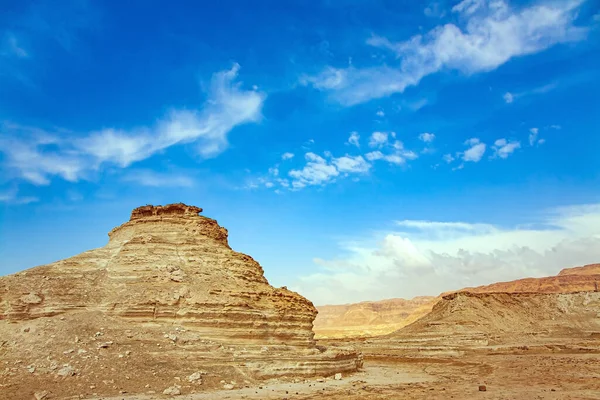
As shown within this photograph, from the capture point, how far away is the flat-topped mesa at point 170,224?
23.0 m

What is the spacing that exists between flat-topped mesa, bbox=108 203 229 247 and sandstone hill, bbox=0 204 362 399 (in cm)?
8

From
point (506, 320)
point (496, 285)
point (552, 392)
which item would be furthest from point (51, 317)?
point (496, 285)

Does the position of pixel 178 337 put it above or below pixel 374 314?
below

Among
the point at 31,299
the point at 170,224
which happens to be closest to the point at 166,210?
the point at 170,224

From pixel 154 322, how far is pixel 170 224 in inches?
255

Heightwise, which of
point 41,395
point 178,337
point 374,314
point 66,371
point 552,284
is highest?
point 552,284

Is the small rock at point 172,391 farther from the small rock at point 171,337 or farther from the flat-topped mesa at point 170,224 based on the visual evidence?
the flat-topped mesa at point 170,224

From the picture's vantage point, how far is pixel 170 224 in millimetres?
23328

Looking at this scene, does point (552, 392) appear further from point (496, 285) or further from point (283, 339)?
point (496, 285)

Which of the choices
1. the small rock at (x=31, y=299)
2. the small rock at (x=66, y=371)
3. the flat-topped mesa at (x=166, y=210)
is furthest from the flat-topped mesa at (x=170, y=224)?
the small rock at (x=66, y=371)

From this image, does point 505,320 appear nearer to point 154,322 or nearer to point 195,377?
point 195,377

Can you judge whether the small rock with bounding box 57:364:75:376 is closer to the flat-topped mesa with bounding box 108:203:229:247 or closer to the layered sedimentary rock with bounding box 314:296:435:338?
the flat-topped mesa with bounding box 108:203:229:247

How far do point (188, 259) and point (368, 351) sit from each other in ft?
87.3

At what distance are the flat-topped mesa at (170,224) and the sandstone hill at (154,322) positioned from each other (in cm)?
8
